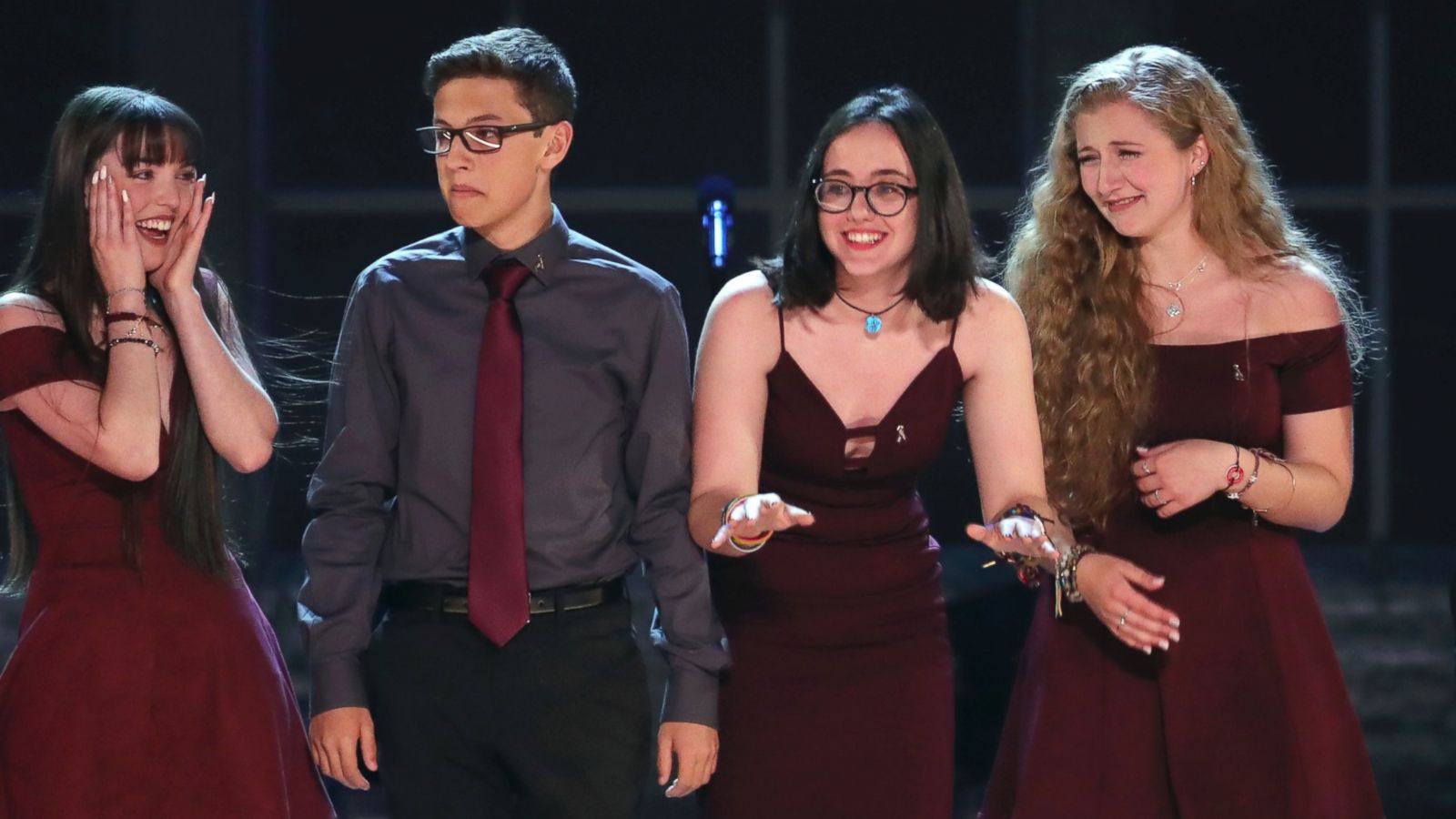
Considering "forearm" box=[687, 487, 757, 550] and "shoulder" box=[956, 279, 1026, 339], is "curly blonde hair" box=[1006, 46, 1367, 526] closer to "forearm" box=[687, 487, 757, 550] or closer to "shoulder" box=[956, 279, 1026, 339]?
"shoulder" box=[956, 279, 1026, 339]

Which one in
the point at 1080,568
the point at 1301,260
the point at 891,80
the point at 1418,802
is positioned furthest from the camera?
the point at 891,80

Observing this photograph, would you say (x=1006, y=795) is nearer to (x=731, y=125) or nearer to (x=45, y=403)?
(x=45, y=403)

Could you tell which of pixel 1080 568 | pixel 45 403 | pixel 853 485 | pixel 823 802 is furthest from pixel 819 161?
pixel 45 403

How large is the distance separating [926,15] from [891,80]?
253 mm

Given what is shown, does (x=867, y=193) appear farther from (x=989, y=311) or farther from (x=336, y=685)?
(x=336, y=685)

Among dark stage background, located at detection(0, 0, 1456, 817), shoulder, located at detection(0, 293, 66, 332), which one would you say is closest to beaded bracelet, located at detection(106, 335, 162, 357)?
shoulder, located at detection(0, 293, 66, 332)

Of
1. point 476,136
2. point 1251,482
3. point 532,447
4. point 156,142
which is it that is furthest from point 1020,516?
point 156,142

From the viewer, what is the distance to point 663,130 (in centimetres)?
570

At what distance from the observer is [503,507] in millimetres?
2494

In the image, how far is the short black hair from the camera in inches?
102

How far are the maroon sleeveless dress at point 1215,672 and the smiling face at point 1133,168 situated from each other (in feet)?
0.73

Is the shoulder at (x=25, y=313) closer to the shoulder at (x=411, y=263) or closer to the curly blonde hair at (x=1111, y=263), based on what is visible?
the shoulder at (x=411, y=263)

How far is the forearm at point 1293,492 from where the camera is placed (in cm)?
267

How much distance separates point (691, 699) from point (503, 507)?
15.6 inches
